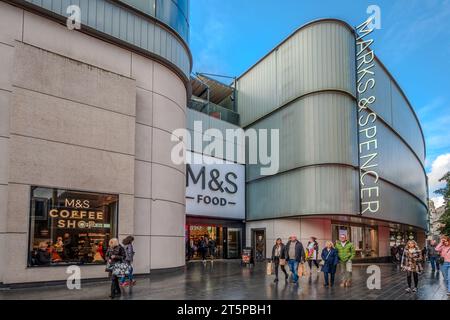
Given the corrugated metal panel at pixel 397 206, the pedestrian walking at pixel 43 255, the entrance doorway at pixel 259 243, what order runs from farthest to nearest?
the entrance doorway at pixel 259 243, the corrugated metal panel at pixel 397 206, the pedestrian walking at pixel 43 255

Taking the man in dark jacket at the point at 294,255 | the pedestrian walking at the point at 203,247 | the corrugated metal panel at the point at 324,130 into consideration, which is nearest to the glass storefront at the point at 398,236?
the corrugated metal panel at the point at 324,130

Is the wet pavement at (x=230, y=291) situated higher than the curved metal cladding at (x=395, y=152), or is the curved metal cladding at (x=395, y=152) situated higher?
the curved metal cladding at (x=395, y=152)

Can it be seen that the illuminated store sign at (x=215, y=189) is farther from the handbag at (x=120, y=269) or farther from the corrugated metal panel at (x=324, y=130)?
the handbag at (x=120, y=269)

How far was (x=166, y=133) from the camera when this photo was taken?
55.2ft

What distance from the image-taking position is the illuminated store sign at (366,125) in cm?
2353

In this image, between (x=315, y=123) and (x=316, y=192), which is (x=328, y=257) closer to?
(x=316, y=192)

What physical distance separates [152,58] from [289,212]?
13385mm

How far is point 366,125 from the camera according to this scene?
81.3 ft

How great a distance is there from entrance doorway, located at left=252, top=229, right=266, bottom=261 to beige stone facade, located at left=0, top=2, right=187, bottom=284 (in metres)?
10.6

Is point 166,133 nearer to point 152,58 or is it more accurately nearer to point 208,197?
point 152,58

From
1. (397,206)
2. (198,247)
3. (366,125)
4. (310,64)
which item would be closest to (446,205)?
(397,206)

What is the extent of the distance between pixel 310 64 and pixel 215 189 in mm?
10120

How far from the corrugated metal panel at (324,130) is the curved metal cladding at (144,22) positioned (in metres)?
8.57

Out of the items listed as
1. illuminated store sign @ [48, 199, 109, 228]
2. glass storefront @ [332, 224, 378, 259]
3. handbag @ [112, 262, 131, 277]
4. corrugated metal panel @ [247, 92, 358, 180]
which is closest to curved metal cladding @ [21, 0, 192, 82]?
illuminated store sign @ [48, 199, 109, 228]
